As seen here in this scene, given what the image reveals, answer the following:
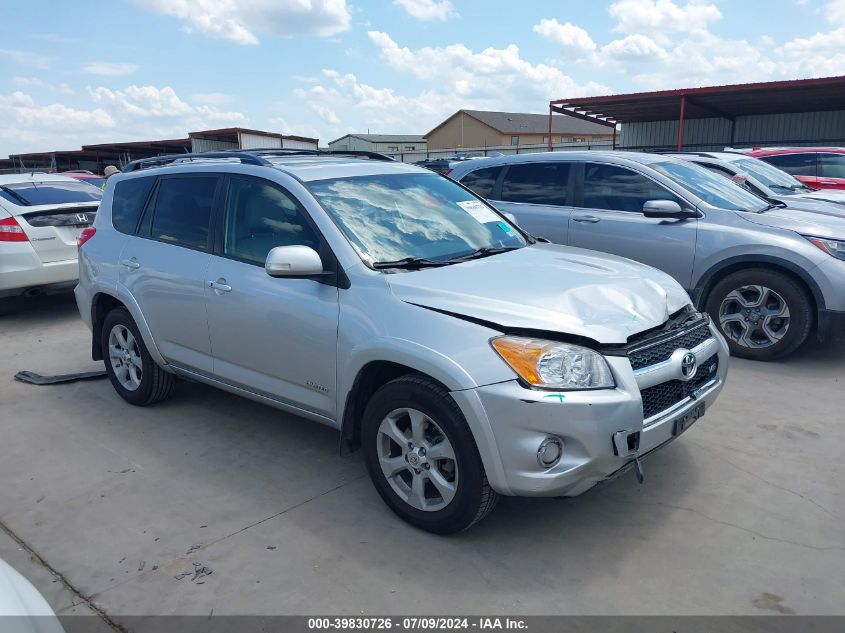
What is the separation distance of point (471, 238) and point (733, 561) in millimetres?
2149

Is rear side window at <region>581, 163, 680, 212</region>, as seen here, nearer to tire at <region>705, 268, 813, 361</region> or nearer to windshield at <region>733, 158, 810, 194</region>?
tire at <region>705, 268, 813, 361</region>

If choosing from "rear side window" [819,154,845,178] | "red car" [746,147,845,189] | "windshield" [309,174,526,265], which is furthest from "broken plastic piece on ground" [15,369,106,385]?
"rear side window" [819,154,845,178]

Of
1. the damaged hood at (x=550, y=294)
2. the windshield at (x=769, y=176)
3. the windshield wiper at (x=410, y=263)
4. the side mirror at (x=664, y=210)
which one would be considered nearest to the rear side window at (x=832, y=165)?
the windshield at (x=769, y=176)

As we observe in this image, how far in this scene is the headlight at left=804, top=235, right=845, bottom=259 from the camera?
550cm

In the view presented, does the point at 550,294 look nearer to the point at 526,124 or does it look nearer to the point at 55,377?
the point at 55,377

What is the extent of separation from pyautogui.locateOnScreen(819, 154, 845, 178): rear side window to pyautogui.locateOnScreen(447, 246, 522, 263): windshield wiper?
10.1 meters

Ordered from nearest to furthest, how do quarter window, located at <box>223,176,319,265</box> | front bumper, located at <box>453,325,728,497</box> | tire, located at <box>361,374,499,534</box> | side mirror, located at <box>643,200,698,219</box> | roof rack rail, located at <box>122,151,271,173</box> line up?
front bumper, located at <box>453,325,728,497</box> → tire, located at <box>361,374,499,534</box> → quarter window, located at <box>223,176,319,265</box> → roof rack rail, located at <box>122,151,271,173</box> → side mirror, located at <box>643,200,698,219</box>

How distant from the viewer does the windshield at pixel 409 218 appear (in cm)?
370

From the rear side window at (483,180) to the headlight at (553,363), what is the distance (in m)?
4.55

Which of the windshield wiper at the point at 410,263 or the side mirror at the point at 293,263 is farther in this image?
the windshield wiper at the point at 410,263

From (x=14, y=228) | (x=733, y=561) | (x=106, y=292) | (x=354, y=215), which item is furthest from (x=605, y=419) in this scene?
(x=14, y=228)

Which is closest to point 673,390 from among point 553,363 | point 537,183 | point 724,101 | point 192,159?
point 553,363

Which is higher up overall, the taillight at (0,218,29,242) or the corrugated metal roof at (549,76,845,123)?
the corrugated metal roof at (549,76,845,123)

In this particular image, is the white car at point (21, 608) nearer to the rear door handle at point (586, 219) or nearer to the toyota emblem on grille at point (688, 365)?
the toyota emblem on grille at point (688, 365)
